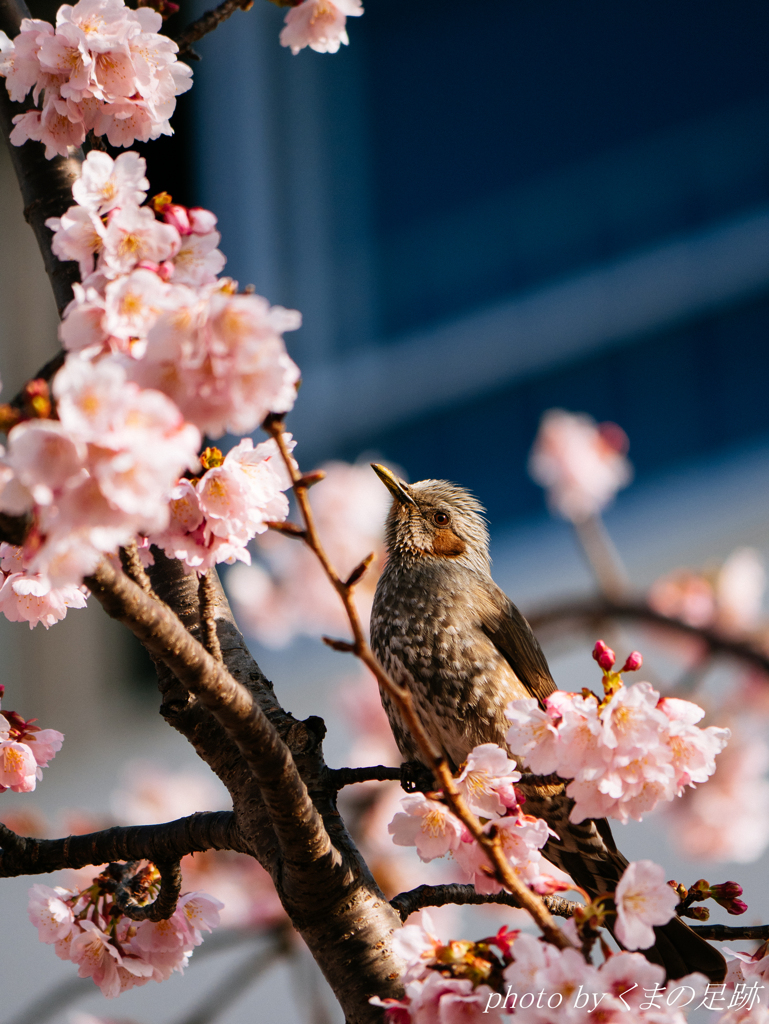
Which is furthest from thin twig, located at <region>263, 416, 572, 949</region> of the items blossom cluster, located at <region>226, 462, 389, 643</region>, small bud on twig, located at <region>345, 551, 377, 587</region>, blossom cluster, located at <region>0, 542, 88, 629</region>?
blossom cluster, located at <region>226, 462, 389, 643</region>

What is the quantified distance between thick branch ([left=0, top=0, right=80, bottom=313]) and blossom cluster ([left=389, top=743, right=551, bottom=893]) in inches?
31.6

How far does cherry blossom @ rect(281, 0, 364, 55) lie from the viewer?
1.39 metres

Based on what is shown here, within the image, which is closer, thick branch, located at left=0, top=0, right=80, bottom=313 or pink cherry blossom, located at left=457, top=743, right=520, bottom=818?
pink cherry blossom, located at left=457, top=743, right=520, bottom=818

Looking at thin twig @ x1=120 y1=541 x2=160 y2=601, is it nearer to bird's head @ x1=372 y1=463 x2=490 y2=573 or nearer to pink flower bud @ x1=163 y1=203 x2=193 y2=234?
pink flower bud @ x1=163 y1=203 x2=193 y2=234

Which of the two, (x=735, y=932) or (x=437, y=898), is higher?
(x=437, y=898)

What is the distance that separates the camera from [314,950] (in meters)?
1.17

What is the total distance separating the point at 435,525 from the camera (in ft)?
7.27

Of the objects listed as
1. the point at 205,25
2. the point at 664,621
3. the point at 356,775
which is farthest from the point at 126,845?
the point at 205,25

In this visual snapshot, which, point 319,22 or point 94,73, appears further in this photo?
point 319,22

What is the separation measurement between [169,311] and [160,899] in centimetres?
75

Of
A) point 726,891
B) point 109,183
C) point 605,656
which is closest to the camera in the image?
point 109,183

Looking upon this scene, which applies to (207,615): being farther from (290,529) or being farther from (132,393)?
(132,393)

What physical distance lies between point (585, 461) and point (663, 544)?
72.6 inches

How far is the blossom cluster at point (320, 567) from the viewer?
359 cm
